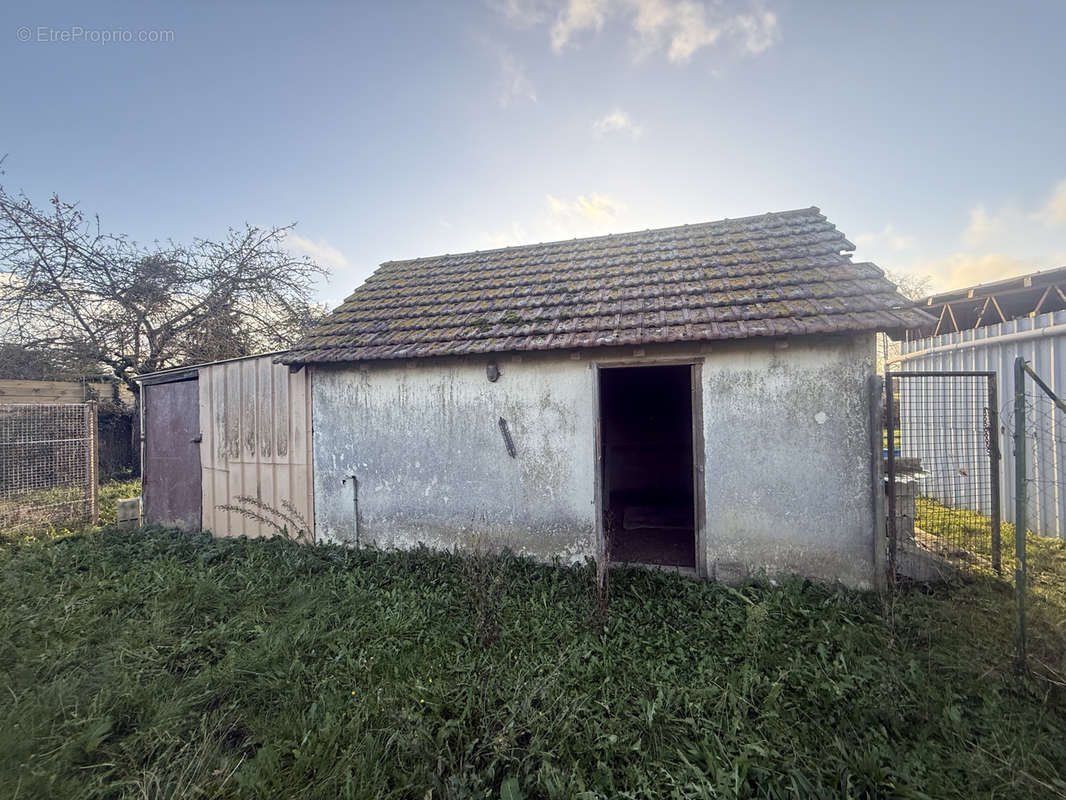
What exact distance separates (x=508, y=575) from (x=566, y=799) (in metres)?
2.45

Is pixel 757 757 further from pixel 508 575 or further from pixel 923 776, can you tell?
pixel 508 575

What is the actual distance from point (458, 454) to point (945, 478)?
23.8 ft

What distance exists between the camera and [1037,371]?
19.1 ft

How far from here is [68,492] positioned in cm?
729

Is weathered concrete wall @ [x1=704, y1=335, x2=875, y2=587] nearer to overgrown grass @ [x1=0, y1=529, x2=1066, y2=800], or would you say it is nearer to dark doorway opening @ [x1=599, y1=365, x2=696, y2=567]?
overgrown grass @ [x1=0, y1=529, x2=1066, y2=800]

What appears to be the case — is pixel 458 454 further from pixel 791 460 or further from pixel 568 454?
pixel 791 460

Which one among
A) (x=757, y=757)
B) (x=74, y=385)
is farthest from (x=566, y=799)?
(x=74, y=385)

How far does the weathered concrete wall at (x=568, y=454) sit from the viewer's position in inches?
167

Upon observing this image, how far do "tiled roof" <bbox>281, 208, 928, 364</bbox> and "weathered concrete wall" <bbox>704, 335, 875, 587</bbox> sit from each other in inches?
15.4

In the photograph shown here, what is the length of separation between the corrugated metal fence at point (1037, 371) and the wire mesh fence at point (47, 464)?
1327 cm

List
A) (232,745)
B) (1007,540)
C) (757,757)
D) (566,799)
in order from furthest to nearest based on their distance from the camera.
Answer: (1007,540) < (232,745) < (757,757) < (566,799)

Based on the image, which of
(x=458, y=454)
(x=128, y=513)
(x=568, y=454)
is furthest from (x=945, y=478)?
(x=128, y=513)

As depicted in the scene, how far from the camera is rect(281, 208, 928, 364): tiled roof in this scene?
4418 millimetres

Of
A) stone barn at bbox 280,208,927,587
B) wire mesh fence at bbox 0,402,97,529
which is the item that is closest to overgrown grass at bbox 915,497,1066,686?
stone barn at bbox 280,208,927,587
